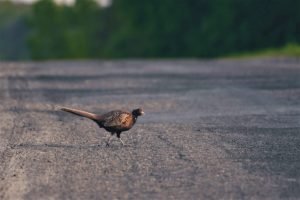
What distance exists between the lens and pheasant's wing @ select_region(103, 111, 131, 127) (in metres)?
13.2

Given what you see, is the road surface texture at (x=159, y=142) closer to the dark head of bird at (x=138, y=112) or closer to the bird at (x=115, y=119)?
the bird at (x=115, y=119)

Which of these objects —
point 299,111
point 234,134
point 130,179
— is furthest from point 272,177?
point 299,111

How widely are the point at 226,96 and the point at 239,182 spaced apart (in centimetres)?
1145

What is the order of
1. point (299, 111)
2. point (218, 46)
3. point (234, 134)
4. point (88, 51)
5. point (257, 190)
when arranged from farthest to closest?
point (88, 51) < point (218, 46) < point (299, 111) < point (234, 134) < point (257, 190)

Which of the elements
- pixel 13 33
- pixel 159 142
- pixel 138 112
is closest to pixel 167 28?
pixel 159 142

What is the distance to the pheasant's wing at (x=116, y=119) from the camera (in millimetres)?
13195

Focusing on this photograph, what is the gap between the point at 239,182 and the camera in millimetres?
10328

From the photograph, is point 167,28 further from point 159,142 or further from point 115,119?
point 115,119

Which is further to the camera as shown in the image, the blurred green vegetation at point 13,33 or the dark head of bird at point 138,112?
the blurred green vegetation at point 13,33

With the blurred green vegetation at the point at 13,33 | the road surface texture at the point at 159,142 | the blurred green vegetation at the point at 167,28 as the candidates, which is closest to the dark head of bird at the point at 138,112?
the road surface texture at the point at 159,142

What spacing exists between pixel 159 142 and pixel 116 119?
957 mm

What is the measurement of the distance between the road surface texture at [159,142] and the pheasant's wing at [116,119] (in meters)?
0.32

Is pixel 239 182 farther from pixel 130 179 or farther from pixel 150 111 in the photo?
pixel 150 111

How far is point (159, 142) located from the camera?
13.9 m
